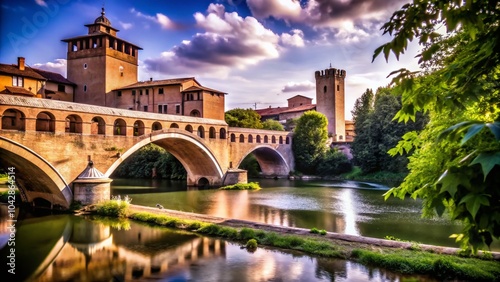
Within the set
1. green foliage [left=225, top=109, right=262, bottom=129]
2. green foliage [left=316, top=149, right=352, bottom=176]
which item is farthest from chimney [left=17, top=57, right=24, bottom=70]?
green foliage [left=316, top=149, right=352, bottom=176]

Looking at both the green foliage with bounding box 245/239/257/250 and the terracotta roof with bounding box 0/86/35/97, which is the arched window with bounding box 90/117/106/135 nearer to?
the terracotta roof with bounding box 0/86/35/97

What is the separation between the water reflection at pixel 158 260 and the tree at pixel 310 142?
35345 millimetres

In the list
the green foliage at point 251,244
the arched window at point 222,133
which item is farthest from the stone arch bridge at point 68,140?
the green foliage at point 251,244

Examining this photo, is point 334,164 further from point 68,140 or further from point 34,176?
point 34,176

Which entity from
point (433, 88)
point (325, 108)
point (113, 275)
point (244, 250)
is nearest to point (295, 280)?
point (244, 250)

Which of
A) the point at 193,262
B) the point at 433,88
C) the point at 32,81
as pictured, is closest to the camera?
the point at 433,88

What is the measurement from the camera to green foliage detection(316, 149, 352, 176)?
47156 millimetres

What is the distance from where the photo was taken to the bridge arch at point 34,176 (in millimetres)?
18281

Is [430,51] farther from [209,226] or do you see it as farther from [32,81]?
[32,81]

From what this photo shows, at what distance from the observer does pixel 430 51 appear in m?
2.95

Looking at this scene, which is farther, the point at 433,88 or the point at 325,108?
the point at 325,108

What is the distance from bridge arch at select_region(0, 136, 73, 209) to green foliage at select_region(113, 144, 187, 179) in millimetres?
21712

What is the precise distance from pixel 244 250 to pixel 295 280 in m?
2.97

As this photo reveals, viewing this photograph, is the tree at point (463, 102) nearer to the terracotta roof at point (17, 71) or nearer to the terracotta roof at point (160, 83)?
the terracotta roof at point (17, 71)
